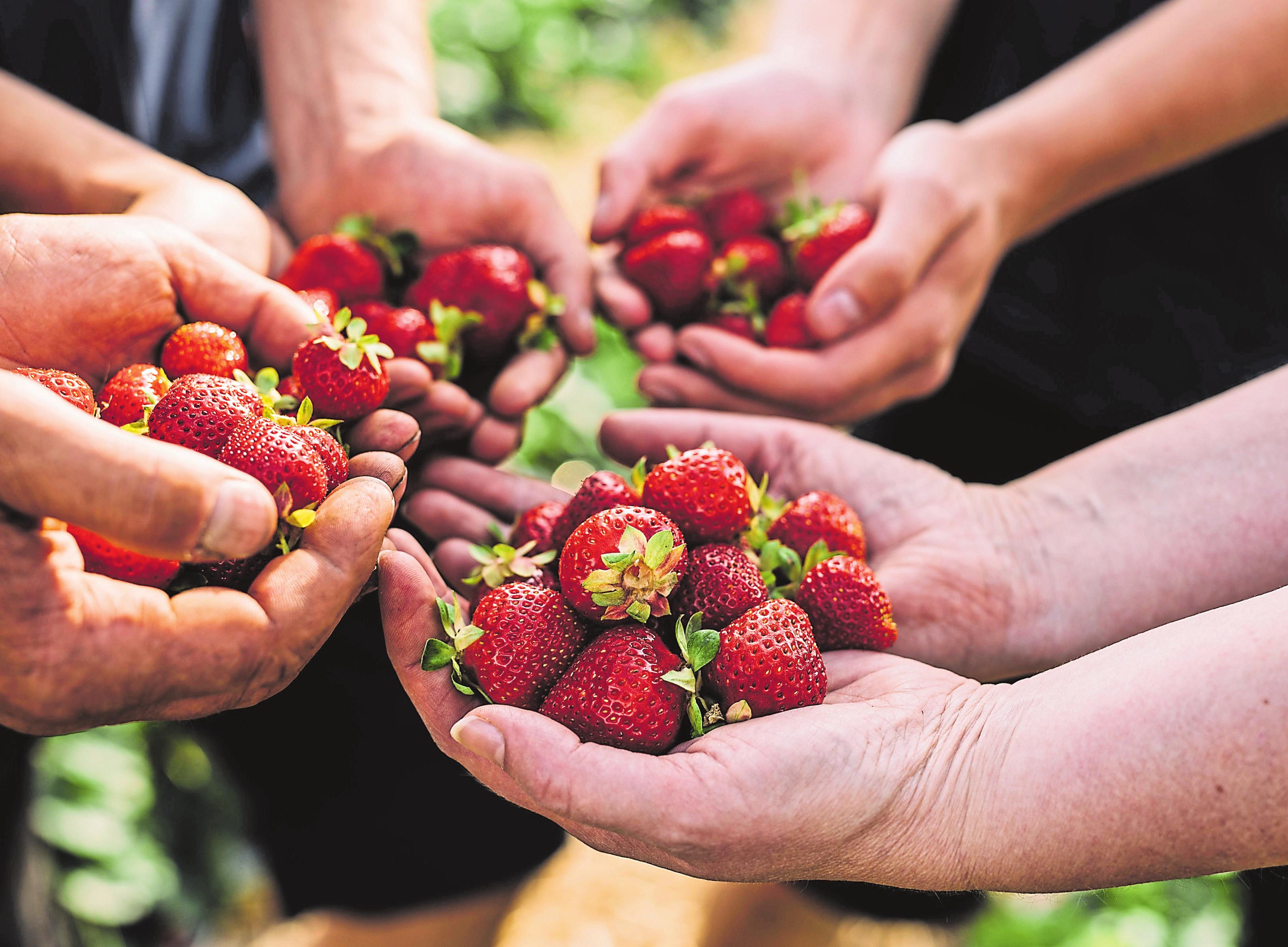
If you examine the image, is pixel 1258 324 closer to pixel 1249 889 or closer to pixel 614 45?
pixel 1249 889

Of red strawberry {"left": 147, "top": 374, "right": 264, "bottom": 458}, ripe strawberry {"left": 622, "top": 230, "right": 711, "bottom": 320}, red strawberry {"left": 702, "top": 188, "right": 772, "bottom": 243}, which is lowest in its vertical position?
red strawberry {"left": 147, "top": 374, "right": 264, "bottom": 458}

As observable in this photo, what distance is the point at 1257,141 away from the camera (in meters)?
2.08

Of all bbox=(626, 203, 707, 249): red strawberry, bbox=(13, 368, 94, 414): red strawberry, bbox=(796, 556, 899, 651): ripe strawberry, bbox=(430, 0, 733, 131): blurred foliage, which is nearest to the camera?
bbox=(13, 368, 94, 414): red strawberry

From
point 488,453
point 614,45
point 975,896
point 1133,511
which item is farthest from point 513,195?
point 614,45

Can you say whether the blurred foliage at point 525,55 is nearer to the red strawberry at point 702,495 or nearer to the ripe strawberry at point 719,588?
the red strawberry at point 702,495

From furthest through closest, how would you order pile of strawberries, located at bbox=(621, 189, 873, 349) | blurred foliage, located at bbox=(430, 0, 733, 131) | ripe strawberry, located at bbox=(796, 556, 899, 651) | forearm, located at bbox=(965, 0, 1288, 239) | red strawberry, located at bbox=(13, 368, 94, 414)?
1. blurred foliage, located at bbox=(430, 0, 733, 131)
2. pile of strawberries, located at bbox=(621, 189, 873, 349)
3. forearm, located at bbox=(965, 0, 1288, 239)
4. ripe strawberry, located at bbox=(796, 556, 899, 651)
5. red strawberry, located at bbox=(13, 368, 94, 414)

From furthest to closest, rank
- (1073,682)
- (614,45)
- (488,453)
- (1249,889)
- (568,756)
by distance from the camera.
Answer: (614,45)
(1249,889)
(488,453)
(1073,682)
(568,756)

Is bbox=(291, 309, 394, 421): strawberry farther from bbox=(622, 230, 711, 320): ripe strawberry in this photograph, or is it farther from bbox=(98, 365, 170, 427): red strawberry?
bbox=(622, 230, 711, 320): ripe strawberry

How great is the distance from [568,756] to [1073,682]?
0.68 meters

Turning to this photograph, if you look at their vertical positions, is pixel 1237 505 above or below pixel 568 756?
above

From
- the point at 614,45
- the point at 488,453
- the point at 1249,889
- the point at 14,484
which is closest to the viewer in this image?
the point at 14,484

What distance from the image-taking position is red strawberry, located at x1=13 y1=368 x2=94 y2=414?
136 centimetres

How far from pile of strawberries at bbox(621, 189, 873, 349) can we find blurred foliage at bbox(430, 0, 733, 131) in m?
4.17

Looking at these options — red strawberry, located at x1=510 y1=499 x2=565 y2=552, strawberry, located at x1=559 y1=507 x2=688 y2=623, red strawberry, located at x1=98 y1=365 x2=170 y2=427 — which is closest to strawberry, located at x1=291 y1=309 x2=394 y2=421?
red strawberry, located at x1=98 y1=365 x2=170 y2=427
